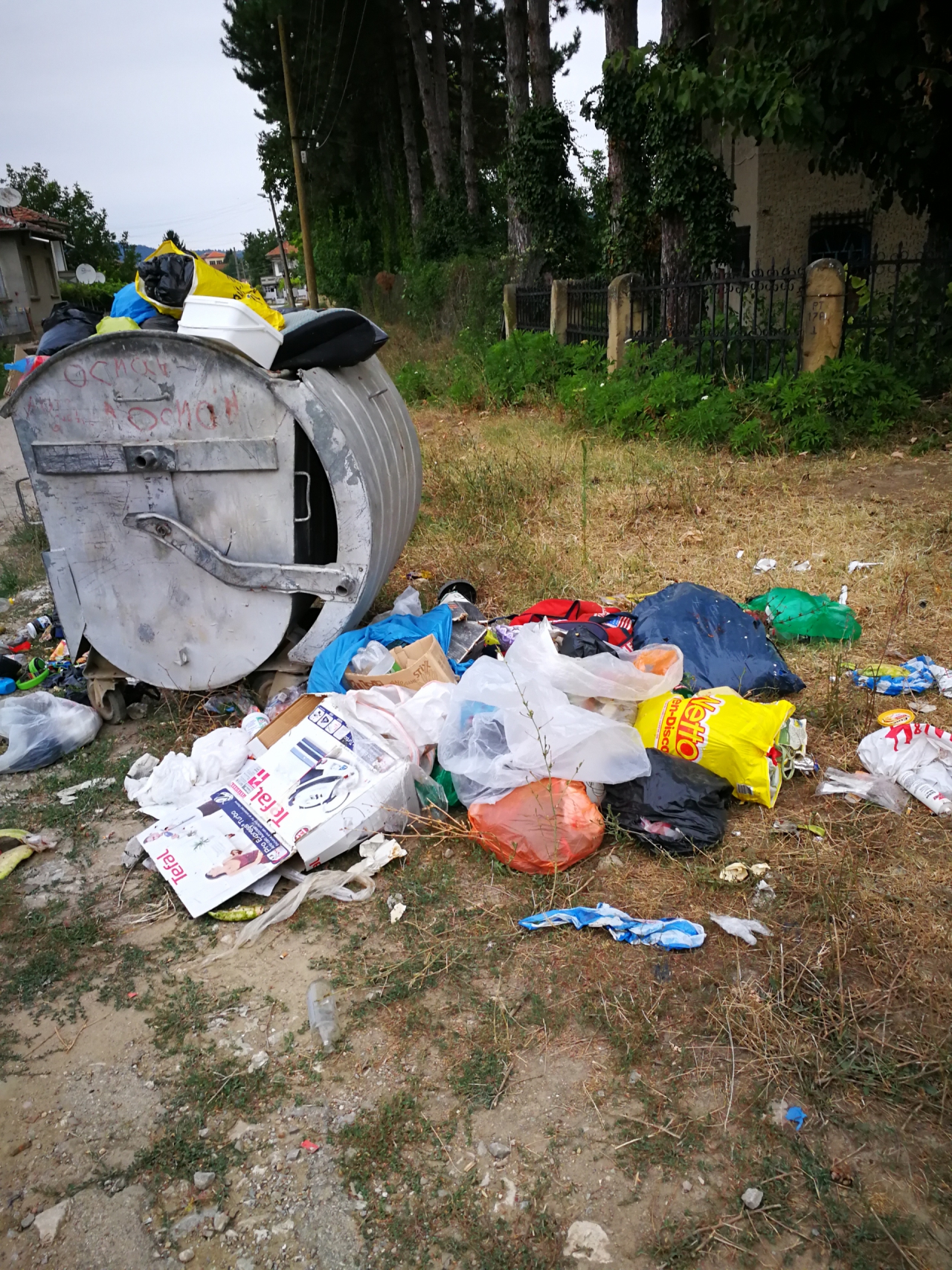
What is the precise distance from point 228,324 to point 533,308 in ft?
31.2

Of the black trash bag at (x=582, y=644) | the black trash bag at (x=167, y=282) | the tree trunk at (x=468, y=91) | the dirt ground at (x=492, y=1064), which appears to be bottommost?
the dirt ground at (x=492, y=1064)

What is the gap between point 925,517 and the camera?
216 inches

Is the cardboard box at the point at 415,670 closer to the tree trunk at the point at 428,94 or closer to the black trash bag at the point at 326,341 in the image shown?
the black trash bag at the point at 326,341

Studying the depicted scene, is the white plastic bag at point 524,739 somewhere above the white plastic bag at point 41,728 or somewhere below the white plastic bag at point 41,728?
above

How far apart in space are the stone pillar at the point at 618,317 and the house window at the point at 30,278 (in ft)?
112

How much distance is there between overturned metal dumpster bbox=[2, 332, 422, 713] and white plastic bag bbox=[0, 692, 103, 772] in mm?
265

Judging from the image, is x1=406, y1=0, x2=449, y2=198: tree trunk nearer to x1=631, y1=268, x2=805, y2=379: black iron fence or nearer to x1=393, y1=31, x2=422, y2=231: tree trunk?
x1=393, y1=31, x2=422, y2=231: tree trunk

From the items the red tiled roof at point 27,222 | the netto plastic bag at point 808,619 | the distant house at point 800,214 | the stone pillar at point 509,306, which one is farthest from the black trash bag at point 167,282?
the red tiled roof at point 27,222

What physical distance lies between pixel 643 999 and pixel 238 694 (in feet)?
7.91

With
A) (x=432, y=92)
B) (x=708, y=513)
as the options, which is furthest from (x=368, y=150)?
(x=708, y=513)

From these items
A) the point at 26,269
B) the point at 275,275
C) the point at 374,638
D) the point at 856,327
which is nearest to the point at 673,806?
the point at 374,638

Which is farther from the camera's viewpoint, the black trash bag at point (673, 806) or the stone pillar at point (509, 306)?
the stone pillar at point (509, 306)

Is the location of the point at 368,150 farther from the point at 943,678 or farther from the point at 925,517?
the point at 943,678

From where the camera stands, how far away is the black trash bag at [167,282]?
374cm
